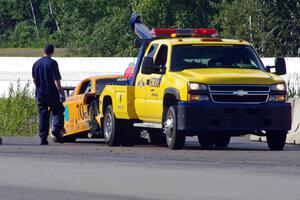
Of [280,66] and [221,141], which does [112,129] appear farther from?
[280,66]

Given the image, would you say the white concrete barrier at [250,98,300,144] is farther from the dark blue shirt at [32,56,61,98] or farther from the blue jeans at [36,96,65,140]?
the dark blue shirt at [32,56,61,98]

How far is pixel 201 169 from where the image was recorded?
1538 centimetres

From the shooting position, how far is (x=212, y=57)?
19859mm

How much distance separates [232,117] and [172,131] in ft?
3.27

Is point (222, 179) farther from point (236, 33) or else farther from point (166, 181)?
point (236, 33)

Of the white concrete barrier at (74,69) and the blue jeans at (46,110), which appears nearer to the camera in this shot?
the blue jeans at (46,110)

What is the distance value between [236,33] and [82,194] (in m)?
32.8

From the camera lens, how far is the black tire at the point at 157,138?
21.5 meters

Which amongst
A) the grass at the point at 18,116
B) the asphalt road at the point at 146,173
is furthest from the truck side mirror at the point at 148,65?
the grass at the point at 18,116

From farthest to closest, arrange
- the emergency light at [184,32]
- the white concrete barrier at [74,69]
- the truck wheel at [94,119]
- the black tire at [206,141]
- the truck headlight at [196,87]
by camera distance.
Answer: the white concrete barrier at [74,69], the truck wheel at [94,119], the black tire at [206,141], the emergency light at [184,32], the truck headlight at [196,87]

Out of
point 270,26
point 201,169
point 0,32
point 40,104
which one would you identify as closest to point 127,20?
point 270,26

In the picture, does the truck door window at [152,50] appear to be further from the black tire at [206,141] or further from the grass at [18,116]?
the grass at [18,116]

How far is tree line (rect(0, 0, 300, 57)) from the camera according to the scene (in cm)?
4525

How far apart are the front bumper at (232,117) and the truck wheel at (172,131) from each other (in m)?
0.19
